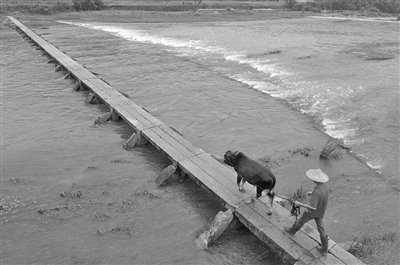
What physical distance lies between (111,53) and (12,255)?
86.0ft

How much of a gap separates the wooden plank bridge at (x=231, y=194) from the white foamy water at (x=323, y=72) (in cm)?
544

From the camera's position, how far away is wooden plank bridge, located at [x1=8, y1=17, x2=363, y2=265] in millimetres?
6707

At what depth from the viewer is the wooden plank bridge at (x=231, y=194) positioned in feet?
22.0

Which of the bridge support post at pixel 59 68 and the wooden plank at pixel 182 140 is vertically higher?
the bridge support post at pixel 59 68

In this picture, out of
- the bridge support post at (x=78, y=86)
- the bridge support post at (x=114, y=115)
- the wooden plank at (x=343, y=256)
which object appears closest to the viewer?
the wooden plank at (x=343, y=256)

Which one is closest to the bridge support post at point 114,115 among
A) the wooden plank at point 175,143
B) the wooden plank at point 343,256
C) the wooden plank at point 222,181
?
the wooden plank at point 175,143

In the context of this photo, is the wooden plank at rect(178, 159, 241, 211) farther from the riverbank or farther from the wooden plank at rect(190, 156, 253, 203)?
the riverbank

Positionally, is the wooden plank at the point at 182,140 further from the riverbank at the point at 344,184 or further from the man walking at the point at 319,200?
the man walking at the point at 319,200

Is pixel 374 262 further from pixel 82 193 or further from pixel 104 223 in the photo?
pixel 82 193

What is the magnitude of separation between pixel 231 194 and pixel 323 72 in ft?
59.5

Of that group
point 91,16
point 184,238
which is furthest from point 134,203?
point 91,16

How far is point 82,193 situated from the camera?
30.8 feet

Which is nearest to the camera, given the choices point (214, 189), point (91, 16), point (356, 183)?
point (214, 189)

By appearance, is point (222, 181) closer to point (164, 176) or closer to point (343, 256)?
point (164, 176)
